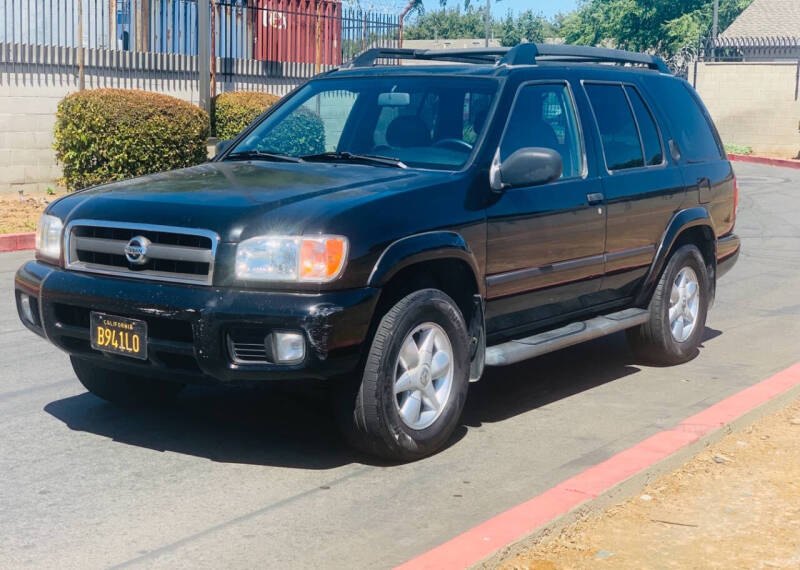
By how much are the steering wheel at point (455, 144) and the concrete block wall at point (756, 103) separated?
101 feet

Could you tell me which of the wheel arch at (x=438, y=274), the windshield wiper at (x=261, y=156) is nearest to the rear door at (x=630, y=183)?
the wheel arch at (x=438, y=274)

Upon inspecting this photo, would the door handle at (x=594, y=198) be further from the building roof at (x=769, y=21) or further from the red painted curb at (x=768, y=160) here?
the building roof at (x=769, y=21)

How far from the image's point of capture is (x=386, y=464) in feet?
18.8

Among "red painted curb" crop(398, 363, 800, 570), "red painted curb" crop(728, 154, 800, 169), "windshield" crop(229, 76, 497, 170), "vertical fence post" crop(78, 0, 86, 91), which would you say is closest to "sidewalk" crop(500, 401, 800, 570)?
"red painted curb" crop(398, 363, 800, 570)

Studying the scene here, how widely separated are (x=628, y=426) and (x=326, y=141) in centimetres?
231

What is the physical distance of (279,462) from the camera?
18.7 feet

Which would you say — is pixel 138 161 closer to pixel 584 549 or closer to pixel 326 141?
pixel 326 141

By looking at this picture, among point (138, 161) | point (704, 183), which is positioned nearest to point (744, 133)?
point (138, 161)

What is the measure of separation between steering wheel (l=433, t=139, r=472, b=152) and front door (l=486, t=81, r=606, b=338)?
7.5 inches

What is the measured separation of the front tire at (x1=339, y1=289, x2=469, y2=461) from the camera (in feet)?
17.9

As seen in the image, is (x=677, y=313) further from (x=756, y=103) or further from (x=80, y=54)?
(x=756, y=103)

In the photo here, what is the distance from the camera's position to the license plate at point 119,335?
540 cm

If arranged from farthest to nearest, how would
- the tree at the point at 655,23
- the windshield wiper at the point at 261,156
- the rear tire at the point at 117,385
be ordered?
1. the tree at the point at 655,23
2. the windshield wiper at the point at 261,156
3. the rear tire at the point at 117,385

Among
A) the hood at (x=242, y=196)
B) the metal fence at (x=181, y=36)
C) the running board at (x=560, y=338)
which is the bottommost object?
the running board at (x=560, y=338)
